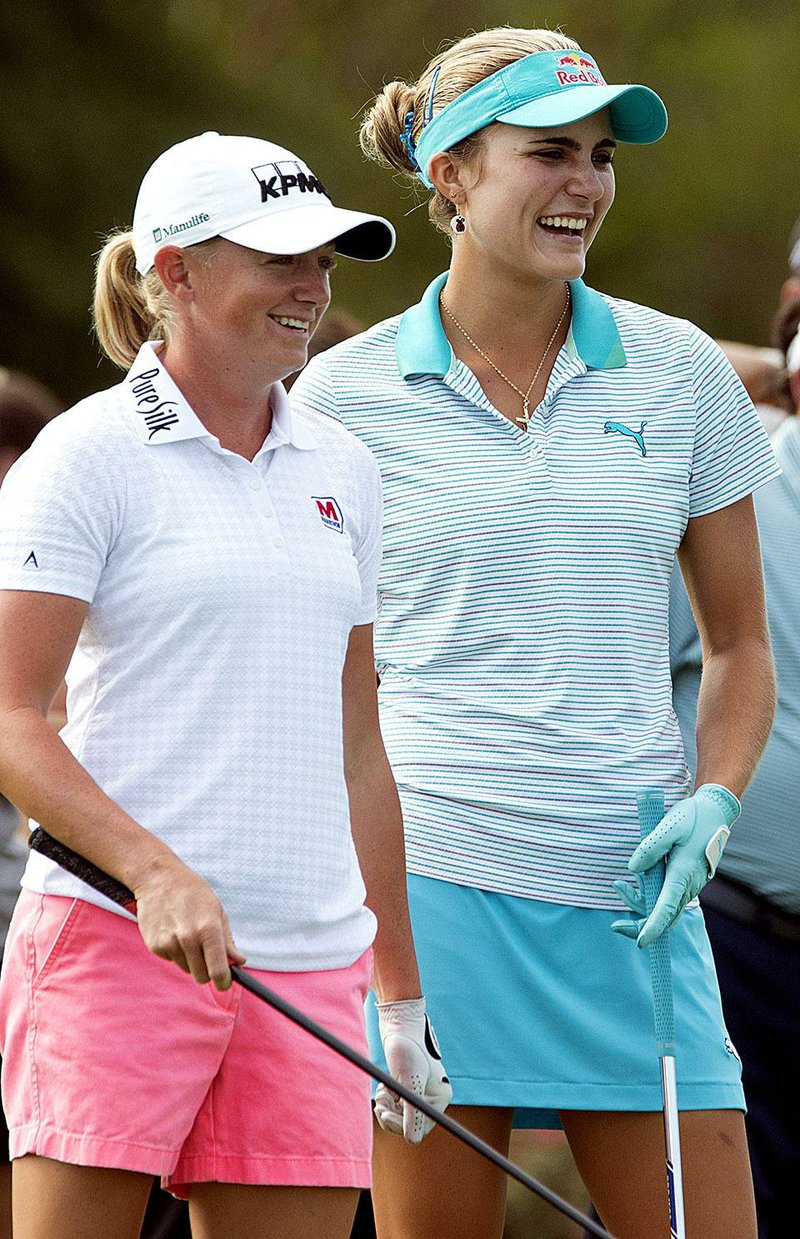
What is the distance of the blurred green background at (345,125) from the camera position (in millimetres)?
7734

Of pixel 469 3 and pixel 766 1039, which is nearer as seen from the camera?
pixel 766 1039

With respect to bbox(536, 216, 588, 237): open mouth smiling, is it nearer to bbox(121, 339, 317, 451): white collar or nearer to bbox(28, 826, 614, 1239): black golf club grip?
bbox(121, 339, 317, 451): white collar

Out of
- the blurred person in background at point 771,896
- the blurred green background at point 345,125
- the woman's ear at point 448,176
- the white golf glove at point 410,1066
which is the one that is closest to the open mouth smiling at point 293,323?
the woman's ear at point 448,176

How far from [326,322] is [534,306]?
77.1 inches

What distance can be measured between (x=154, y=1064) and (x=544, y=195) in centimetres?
137

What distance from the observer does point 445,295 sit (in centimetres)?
308

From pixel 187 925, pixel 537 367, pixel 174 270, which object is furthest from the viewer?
pixel 537 367

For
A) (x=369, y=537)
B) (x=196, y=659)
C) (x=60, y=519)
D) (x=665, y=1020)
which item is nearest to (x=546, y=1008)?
(x=665, y=1020)

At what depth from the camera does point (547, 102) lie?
2.87 metres

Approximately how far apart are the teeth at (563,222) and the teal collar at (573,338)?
5.9 inches

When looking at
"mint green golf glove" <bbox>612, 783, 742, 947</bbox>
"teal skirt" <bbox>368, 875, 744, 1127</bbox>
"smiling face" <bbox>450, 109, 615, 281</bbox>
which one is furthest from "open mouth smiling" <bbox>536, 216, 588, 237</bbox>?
"teal skirt" <bbox>368, 875, 744, 1127</bbox>

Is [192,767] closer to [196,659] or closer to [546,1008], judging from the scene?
[196,659]

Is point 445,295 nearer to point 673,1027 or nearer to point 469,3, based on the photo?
point 673,1027

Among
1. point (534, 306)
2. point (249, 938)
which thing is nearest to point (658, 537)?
point (534, 306)
